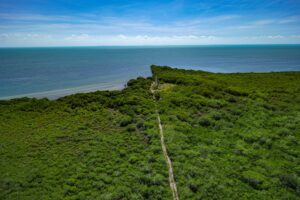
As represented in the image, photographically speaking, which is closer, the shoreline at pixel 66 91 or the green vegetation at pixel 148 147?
the green vegetation at pixel 148 147

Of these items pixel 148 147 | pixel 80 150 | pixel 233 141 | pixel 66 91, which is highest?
pixel 66 91

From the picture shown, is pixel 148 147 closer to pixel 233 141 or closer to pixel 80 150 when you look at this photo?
pixel 80 150

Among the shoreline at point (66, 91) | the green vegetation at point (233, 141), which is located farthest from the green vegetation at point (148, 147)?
the shoreline at point (66, 91)

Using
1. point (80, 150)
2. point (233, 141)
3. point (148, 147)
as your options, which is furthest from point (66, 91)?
point (233, 141)

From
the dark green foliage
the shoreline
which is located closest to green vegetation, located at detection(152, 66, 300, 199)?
A: the dark green foliage

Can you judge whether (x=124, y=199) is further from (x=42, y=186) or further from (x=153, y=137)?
(x=153, y=137)

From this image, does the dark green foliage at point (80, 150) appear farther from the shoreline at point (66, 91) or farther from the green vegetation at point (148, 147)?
the shoreline at point (66, 91)

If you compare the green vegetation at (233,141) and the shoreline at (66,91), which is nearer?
the green vegetation at (233,141)

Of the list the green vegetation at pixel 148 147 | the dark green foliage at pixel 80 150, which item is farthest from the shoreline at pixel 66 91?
the green vegetation at pixel 148 147

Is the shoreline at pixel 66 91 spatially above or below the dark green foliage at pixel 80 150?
above
